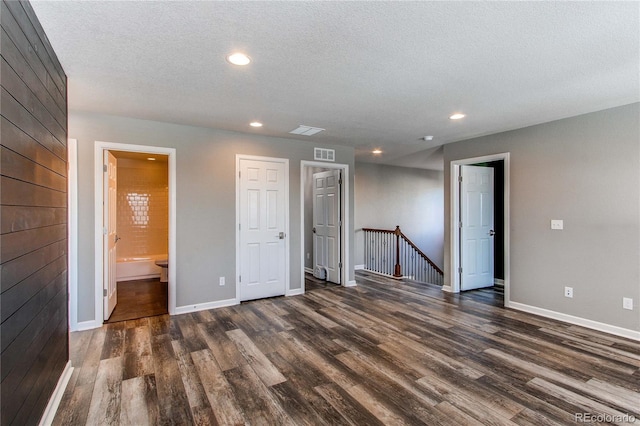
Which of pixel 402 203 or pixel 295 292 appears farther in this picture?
pixel 402 203

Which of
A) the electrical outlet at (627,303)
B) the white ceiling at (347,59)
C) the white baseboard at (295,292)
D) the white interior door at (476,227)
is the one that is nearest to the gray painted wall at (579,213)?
the electrical outlet at (627,303)

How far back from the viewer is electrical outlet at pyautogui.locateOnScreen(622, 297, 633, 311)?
3.30 meters

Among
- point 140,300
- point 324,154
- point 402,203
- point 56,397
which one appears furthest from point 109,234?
point 402,203

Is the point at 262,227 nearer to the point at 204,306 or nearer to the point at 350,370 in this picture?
the point at 204,306

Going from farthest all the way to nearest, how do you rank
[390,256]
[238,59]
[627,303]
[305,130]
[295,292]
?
[390,256] → [295,292] → [305,130] → [627,303] → [238,59]

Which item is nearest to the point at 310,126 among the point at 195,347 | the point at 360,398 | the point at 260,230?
the point at 260,230

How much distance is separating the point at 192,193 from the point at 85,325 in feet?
6.13

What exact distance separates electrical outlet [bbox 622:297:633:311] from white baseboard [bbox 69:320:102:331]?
5.70 m

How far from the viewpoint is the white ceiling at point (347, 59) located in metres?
1.79

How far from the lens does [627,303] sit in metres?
3.33

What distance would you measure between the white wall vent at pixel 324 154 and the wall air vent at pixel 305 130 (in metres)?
0.60

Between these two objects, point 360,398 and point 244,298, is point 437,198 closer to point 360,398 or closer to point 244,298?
point 244,298

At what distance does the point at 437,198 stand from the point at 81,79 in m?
8.10

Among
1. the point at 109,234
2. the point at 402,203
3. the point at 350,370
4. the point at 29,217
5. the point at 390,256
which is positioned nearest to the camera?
the point at 29,217
